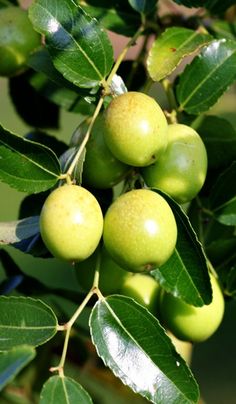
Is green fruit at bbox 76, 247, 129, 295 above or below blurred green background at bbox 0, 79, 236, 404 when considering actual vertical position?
above

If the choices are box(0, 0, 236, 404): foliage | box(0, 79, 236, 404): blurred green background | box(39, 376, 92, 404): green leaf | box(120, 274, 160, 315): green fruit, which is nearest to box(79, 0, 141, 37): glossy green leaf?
box(0, 0, 236, 404): foliage

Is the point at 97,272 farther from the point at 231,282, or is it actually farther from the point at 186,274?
the point at 231,282

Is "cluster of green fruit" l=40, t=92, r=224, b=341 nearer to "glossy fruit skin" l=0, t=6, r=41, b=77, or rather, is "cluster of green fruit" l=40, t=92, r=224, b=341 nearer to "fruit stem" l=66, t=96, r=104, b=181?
"fruit stem" l=66, t=96, r=104, b=181

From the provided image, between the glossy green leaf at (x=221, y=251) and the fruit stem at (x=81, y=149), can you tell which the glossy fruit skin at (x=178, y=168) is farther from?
the glossy green leaf at (x=221, y=251)

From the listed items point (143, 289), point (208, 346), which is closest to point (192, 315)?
point (143, 289)

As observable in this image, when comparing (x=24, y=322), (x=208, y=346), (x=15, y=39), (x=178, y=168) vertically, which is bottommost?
(x=208, y=346)

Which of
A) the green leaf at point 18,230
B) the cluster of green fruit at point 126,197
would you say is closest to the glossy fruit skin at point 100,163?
the cluster of green fruit at point 126,197
